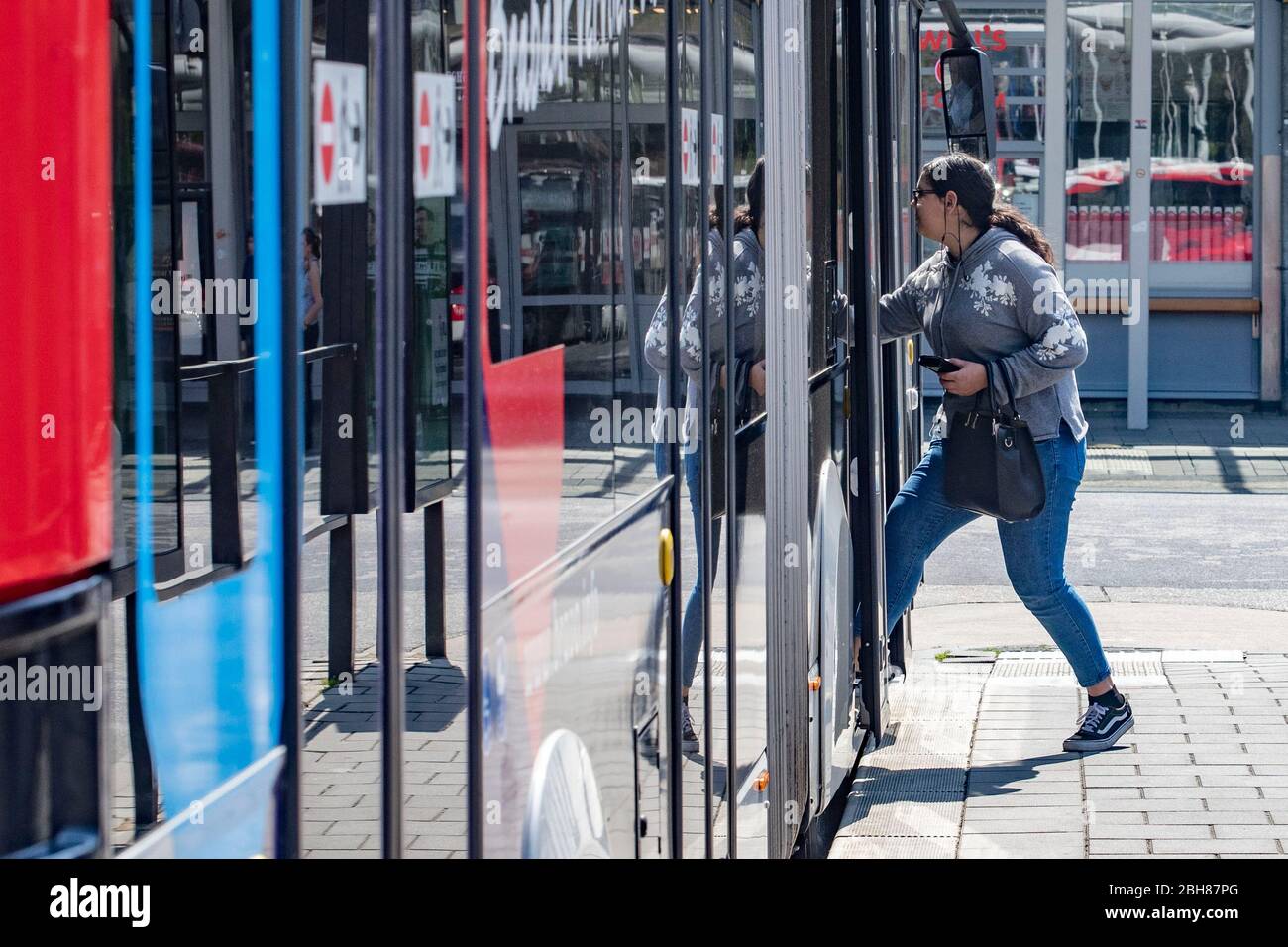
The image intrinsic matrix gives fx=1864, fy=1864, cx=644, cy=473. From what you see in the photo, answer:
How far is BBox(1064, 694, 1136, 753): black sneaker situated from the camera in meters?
5.20

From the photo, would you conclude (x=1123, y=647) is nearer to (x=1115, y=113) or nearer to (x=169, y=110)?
(x=169, y=110)

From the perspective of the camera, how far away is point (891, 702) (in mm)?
5934

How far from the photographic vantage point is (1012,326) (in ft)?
16.5

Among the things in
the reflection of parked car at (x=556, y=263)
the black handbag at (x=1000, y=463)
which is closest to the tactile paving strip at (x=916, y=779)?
the black handbag at (x=1000, y=463)

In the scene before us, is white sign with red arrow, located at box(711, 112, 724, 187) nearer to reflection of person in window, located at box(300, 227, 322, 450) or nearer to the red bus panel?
reflection of person in window, located at box(300, 227, 322, 450)

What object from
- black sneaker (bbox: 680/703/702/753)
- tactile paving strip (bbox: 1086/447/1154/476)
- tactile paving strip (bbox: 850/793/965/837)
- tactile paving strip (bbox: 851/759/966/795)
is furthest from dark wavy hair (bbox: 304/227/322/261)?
tactile paving strip (bbox: 1086/447/1154/476)

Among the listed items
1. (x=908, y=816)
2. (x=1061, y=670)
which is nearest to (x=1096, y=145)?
(x=1061, y=670)

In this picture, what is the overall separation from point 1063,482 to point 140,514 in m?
4.12

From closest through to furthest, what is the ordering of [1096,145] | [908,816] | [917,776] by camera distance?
[908,816] → [917,776] → [1096,145]

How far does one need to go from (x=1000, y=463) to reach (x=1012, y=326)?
1.22 ft

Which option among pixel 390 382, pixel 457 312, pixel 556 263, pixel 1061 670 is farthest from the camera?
pixel 1061 670

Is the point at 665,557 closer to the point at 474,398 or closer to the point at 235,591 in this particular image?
the point at 474,398
